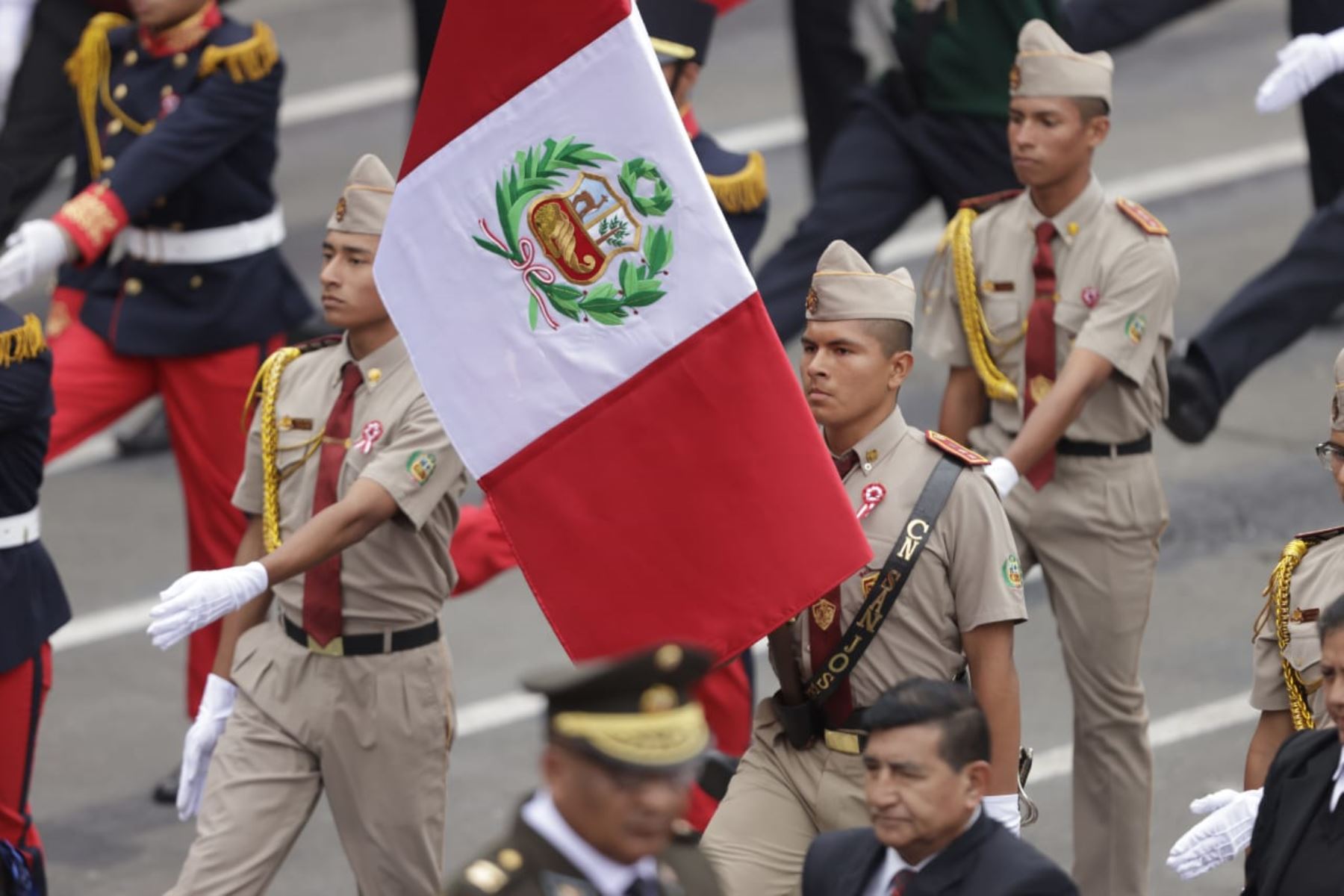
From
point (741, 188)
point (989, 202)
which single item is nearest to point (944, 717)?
point (989, 202)

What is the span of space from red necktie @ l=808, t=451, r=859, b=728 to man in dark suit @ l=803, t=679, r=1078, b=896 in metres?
0.94

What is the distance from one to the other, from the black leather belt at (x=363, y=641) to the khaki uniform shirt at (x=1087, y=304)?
5.87ft

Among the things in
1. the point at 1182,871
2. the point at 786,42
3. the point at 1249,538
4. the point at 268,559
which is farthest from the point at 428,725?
the point at 786,42

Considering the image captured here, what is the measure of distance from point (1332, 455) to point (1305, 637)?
0.40 metres

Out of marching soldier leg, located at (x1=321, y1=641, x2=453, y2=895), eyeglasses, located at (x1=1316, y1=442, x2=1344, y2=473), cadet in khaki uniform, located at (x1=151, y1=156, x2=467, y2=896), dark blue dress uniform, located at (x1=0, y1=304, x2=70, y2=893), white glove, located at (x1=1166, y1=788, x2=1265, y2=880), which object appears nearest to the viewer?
eyeglasses, located at (x1=1316, y1=442, x2=1344, y2=473)

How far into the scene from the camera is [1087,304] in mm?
7664

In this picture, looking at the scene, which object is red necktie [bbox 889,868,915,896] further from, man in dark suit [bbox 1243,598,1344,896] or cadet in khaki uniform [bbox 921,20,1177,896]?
cadet in khaki uniform [bbox 921,20,1177,896]

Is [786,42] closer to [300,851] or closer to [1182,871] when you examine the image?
[300,851]

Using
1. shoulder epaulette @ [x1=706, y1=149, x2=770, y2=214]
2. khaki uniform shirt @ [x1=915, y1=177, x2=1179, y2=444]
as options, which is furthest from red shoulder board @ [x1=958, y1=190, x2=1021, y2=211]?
shoulder epaulette @ [x1=706, y1=149, x2=770, y2=214]

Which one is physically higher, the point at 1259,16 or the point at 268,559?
the point at 268,559

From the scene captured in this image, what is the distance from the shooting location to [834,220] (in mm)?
9570

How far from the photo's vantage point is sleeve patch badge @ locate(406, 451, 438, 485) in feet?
22.4

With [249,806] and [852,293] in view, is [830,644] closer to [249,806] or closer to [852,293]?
[852,293]

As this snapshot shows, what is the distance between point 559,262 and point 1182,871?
1987 millimetres
